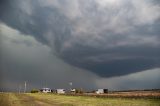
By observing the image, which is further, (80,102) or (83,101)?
(83,101)

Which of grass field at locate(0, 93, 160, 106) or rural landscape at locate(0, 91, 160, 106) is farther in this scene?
rural landscape at locate(0, 91, 160, 106)

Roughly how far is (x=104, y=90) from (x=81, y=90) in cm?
1398

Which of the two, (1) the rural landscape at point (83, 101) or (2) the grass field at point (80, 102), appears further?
(1) the rural landscape at point (83, 101)

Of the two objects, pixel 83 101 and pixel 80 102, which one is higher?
pixel 83 101

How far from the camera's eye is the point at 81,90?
17362 centimetres

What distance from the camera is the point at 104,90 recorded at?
563ft
